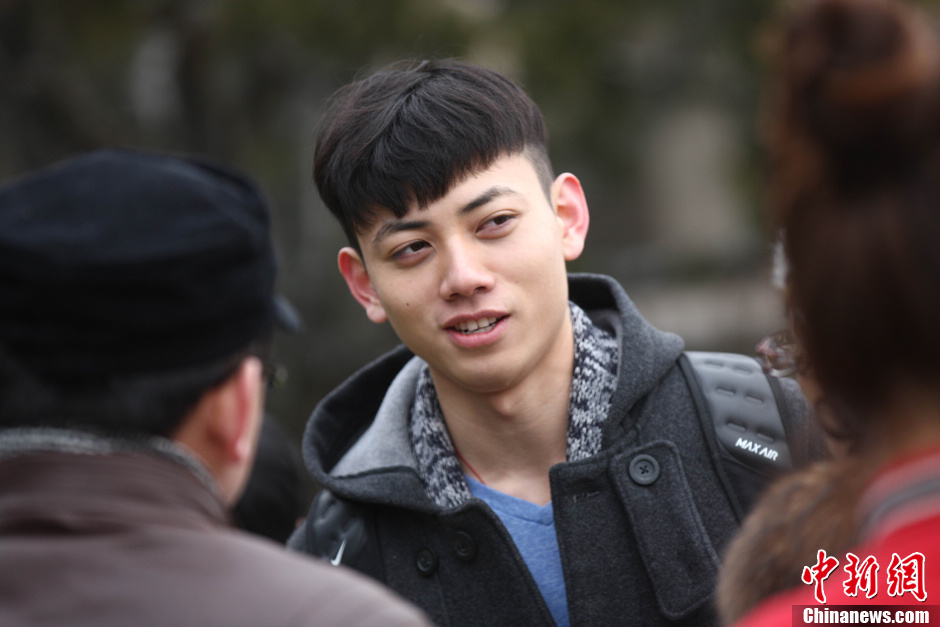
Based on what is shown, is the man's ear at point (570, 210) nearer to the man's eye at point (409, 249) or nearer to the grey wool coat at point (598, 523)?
the grey wool coat at point (598, 523)

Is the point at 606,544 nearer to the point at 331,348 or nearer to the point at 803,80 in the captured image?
the point at 803,80

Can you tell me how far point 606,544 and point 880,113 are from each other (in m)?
1.46

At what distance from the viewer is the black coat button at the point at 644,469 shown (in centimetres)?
236

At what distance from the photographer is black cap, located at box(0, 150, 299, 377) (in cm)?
141

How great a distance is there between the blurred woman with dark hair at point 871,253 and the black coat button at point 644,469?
102 centimetres

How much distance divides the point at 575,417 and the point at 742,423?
42cm

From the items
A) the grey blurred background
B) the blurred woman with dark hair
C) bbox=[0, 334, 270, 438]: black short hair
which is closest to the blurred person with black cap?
bbox=[0, 334, 270, 438]: black short hair

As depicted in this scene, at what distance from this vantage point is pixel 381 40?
6.27 m

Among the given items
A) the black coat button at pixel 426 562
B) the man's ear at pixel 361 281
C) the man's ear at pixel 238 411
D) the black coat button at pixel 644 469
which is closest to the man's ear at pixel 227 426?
the man's ear at pixel 238 411

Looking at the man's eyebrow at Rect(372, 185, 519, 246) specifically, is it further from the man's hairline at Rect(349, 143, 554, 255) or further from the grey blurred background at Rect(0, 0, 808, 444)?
the grey blurred background at Rect(0, 0, 808, 444)

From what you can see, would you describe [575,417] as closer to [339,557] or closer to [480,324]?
[480,324]

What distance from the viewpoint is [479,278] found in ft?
7.95

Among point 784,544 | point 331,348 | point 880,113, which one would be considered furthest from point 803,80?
point 331,348

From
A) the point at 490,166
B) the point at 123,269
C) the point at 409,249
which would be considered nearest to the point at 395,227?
the point at 409,249
